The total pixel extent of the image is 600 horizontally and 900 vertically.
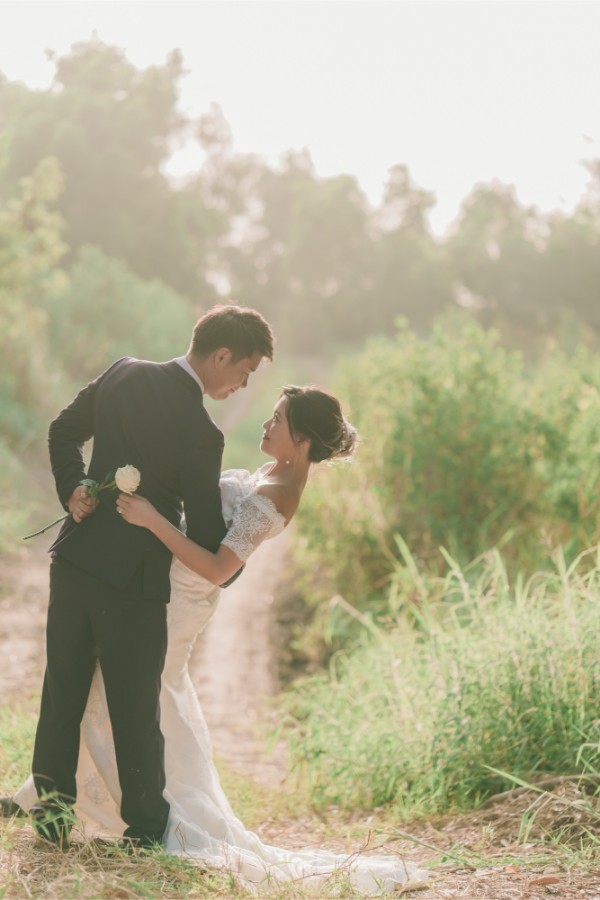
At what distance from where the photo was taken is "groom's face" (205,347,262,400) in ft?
11.3

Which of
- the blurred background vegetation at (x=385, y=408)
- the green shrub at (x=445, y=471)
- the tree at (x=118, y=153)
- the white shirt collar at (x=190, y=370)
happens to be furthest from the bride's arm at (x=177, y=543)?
the tree at (x=118, y=153)

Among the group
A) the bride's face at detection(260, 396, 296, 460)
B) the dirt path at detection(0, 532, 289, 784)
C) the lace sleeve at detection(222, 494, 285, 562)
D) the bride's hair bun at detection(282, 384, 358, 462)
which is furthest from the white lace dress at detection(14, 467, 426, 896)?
the dirt path at detection(0, 532, 289, 784)

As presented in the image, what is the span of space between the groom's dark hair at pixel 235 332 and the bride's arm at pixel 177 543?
59 centimetres

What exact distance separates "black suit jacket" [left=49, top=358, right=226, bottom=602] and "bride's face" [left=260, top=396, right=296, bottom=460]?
34 cm

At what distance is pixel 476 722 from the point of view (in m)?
4.60

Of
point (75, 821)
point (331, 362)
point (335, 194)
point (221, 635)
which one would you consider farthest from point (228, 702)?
point (335, 194)

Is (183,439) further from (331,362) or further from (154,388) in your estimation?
(331,362)

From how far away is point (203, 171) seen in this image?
36094 millimetres

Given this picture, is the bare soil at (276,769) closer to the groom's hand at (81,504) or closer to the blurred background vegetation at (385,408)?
the blurred background vegetation at (385,408)

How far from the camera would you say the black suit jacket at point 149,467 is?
11.1ft

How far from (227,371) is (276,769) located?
3.54 metres

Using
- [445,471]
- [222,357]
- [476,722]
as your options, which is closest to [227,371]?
[222,357]

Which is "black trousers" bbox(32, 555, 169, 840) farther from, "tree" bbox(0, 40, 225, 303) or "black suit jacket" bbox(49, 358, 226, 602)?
"tree" bbox(0, 40, 225, 303)

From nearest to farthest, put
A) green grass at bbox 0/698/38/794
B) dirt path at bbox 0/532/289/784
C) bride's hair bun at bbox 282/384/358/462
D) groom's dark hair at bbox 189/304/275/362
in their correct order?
groom's dark hair at bbox 189/304/275/362 < bride's hair bun at bbox 282/384/358/462 < green grass at bbox 0/698/38/794 < dirt path at bbox 0/532/289/784
